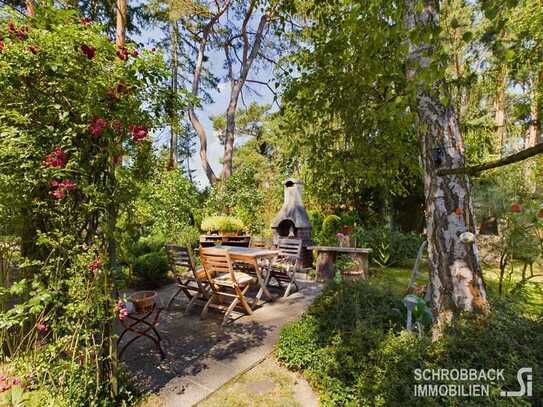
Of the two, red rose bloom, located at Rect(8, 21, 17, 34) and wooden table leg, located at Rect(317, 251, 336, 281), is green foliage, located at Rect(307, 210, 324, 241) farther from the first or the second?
red rose bloom, located at Rect(8, 21, 17, 34)

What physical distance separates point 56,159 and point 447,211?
319cm

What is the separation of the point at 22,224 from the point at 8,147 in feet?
2.65

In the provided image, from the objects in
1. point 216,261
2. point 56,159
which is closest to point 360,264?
point 216,261

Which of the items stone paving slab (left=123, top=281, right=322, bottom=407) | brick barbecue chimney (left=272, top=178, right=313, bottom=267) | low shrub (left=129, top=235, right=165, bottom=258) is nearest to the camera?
stone paving slab (left=123, top=281, right=322, bottom=407)

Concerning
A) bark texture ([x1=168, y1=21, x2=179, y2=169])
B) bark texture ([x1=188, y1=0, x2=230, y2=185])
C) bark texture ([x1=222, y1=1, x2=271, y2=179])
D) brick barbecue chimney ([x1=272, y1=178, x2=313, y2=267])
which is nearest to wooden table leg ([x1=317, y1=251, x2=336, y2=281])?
brick barbecue chimney ([x1=272, y1=178, x2=313, y2=267])

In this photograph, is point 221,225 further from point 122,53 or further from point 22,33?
point 22,33

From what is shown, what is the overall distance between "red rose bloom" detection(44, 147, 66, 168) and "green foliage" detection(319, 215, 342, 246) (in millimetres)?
7282

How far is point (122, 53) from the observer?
6.86 feet

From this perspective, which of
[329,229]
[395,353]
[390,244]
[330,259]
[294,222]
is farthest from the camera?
[329,229]

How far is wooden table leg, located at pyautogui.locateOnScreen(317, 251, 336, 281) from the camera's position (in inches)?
250

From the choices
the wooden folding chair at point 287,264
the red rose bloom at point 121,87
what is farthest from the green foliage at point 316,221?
the red rose bloom at point 121,87

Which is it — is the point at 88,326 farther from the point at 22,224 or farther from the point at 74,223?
the point at 22,224

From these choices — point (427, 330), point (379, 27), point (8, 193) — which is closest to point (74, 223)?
point (8, 193)

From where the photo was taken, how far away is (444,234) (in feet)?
8.39
